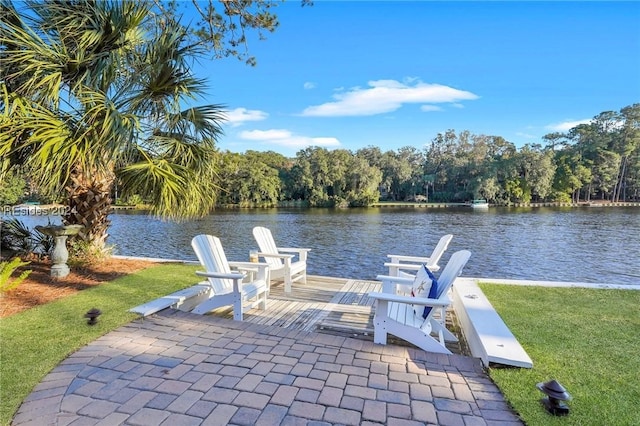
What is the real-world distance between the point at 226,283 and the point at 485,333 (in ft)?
9.38

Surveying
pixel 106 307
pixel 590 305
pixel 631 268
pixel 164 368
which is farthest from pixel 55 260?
pixel 631 268

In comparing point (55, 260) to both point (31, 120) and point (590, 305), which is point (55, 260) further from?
point (590, 305)

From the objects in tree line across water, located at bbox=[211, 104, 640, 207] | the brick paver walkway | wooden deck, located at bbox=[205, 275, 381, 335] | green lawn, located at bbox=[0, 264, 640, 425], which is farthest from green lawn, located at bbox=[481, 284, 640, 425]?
tree line across water, located at bbox=[211, 104, 640, 207]

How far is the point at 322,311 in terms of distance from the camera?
4281 millimetres

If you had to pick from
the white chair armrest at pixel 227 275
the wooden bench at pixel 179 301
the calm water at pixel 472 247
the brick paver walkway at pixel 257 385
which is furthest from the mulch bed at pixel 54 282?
the calm water at pixel 472 247

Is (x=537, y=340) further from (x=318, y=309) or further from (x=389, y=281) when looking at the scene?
(x=318, y=309)

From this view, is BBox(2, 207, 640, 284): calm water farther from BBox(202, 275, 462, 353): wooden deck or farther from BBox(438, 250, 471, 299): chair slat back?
BBox(438, 250, 471, 299): chair slat back

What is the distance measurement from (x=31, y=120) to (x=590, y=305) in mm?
7361

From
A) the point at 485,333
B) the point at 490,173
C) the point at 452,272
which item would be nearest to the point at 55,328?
the point at 452,272

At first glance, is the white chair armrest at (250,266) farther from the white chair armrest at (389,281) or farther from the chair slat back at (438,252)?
the chair slat back at (438,252)

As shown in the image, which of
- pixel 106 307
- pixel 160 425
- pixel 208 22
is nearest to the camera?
pixel 160 425

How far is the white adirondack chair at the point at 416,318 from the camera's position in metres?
3.02

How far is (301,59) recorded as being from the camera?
18422 mm

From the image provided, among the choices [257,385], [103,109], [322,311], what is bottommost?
[322,311]
